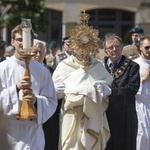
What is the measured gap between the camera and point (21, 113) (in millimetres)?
6285

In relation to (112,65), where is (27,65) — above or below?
above

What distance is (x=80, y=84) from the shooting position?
7883 millimetres

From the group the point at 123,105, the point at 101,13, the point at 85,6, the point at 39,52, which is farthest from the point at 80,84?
the point at 101,13

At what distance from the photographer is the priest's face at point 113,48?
8.49 metres

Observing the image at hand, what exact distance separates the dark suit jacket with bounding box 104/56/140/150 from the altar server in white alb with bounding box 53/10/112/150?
0.35m

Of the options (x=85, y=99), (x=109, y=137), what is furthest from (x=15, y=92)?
(x=109, y=137)

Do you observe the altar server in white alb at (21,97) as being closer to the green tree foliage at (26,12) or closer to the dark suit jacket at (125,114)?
the dark suit jacket at (125,114)

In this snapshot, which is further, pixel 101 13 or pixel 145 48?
pixel 101 13

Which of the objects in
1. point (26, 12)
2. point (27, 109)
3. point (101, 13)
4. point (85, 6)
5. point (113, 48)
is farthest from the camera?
point (101, 13)

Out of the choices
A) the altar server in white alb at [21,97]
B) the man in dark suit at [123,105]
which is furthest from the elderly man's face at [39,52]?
the altar server in white alb at [21,97]

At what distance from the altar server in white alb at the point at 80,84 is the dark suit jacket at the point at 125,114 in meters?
0.35

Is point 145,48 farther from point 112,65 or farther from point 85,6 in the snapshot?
point 85,6

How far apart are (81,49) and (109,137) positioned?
118 cm

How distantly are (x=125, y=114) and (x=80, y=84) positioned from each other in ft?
3.20
